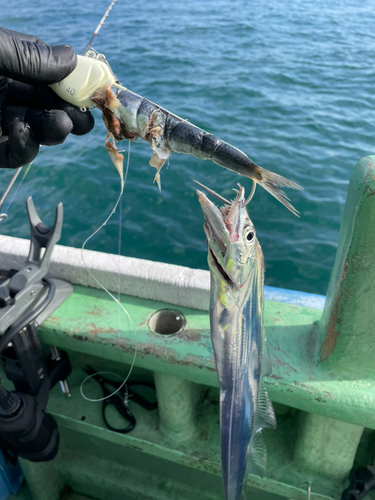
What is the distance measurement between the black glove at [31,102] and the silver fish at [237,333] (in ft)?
4.50

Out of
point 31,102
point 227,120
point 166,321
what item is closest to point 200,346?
point 166,321

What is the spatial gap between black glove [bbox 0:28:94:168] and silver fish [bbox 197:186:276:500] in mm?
1370

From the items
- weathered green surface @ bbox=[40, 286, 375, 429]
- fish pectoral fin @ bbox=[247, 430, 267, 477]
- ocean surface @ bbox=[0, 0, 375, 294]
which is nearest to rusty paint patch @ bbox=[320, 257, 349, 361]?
weathered green surface @ bbox=[40, 286, 375, 429]

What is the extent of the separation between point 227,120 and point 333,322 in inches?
272

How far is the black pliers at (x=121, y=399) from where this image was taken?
3061mm

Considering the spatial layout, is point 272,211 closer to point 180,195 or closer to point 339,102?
point 180,195

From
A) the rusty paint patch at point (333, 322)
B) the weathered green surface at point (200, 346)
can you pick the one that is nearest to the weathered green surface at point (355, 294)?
the rusty paint patch at point (333, 322)

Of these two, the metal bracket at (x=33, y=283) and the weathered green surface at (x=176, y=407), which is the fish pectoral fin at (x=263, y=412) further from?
the metal bracket at (x=33, y=283)

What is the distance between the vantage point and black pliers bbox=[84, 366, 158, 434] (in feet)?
10.0

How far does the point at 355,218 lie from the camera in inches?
75.6

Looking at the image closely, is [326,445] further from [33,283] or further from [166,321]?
[33,283]

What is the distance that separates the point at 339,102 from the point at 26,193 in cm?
684

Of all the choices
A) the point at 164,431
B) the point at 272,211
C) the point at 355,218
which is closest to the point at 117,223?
the point at 272,211

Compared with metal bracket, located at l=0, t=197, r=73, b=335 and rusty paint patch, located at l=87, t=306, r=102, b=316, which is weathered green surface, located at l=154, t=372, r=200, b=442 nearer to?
rusty paint patch, located at l=87, t=306, r=102, b=316
